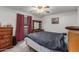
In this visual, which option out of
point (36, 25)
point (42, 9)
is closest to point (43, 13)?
point (42, 9)

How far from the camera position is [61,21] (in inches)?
48.1

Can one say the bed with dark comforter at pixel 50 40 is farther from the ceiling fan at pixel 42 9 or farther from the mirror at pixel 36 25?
the ceiling fan at pixel 42 9

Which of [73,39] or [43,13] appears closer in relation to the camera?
[73,39]

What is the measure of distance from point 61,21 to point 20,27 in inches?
22.0

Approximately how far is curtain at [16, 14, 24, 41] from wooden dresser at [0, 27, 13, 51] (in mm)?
92

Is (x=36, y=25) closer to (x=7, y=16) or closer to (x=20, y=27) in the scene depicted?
(x=20, y=27)

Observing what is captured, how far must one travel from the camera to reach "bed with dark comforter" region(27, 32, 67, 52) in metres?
1.16

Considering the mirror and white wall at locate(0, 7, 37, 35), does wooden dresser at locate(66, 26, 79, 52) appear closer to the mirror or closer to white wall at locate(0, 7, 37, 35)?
the mirror

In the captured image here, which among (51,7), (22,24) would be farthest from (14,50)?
(51,7)

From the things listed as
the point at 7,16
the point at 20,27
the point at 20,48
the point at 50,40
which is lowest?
the point at 20,48
